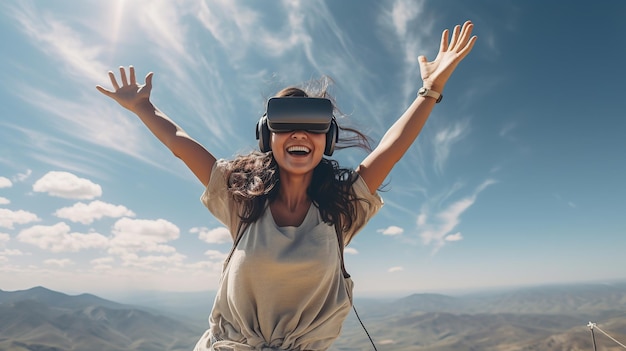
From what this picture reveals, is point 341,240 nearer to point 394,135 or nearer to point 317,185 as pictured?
point 317,185

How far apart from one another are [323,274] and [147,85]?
2111 millimetres

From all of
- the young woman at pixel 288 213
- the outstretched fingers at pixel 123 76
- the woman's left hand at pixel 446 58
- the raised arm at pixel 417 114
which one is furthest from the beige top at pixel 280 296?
the outstretched fingers at pixel 123 76

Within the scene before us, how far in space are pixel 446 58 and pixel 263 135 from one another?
1558mm

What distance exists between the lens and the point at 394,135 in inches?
103

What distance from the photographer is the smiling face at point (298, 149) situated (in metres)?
2.36

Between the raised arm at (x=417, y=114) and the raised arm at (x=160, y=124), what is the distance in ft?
3.45

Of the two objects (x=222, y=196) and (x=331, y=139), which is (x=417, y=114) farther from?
(x=222, y=196)

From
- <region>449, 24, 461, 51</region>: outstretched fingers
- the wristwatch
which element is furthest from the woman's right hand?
<region>449, 24, 461, 51</region>: outstretched fingers

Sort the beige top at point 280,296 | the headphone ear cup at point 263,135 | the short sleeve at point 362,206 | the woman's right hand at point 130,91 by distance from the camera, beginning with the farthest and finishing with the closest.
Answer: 1. the woman's right hand at point 130,91
2. the headphone ear cup at point 263,135
3. the short sleeve at point 362,206
4. the beige top at point 280,296

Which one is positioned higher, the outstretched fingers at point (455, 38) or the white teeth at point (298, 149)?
the outstretched fingers at point (455, 38)

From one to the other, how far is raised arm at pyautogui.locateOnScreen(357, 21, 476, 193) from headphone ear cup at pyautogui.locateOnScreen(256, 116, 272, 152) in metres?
0.66

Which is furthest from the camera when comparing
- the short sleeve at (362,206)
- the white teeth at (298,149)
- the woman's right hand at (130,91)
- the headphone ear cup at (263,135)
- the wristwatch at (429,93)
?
the woman's right hand at (130,91)

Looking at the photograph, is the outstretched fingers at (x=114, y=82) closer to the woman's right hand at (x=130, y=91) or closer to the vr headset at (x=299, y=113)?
the woman's right hand at (x=130, y=91)

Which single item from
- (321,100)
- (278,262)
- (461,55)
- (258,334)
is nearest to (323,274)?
(278,262)
